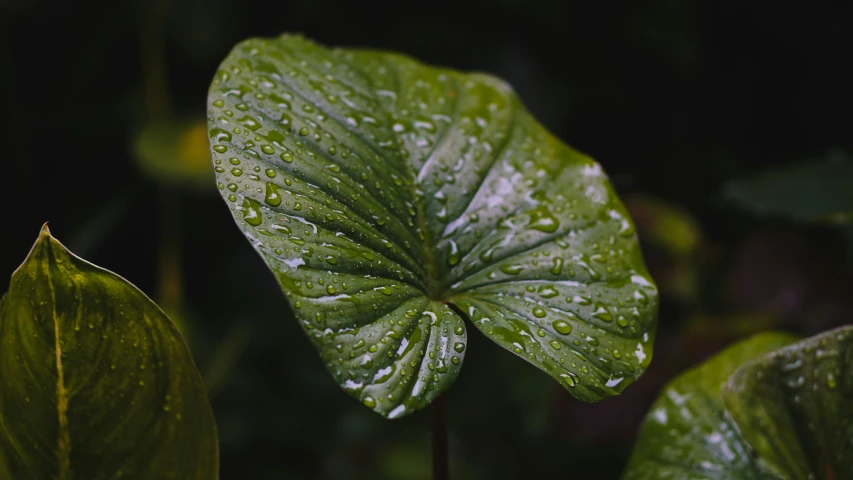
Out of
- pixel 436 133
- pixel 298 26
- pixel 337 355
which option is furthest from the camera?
pixel 298 26

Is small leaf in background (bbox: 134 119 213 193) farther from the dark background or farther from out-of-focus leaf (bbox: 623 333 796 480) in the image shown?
out-of-focus leaf (bbox: 623 333 796 480)

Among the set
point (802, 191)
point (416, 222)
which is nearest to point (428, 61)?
point (802, 191)

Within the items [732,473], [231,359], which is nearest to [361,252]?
[732,473]

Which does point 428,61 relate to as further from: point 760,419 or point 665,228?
point 760,419

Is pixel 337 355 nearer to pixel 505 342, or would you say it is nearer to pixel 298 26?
pixel 505 342

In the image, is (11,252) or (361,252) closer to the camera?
(361,252)

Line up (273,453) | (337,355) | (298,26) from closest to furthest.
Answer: (337,355), (298,26), (273,453)

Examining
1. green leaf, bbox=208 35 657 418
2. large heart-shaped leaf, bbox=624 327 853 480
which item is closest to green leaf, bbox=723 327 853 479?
large heart-shaped leaf, bbox=624 327 853 480
